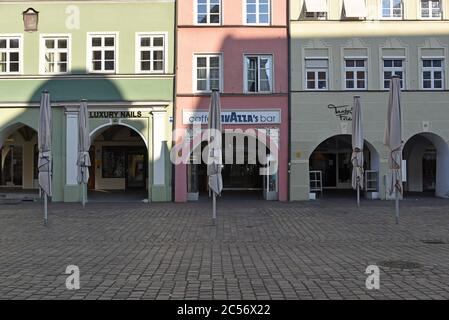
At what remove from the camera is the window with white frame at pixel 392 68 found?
23688 millimetres

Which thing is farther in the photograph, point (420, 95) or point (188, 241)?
point (420, 95)

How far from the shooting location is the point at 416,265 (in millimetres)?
8656

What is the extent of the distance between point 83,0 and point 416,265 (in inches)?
776

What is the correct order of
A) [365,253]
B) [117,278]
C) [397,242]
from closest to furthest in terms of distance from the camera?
[117,278]
[365,253]
[397,242]

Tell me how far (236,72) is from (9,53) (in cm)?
1013

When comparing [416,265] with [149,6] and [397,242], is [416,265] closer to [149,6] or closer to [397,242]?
[397,242]

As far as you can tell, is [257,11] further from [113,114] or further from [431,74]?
[431,74]

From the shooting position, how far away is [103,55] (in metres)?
23.7

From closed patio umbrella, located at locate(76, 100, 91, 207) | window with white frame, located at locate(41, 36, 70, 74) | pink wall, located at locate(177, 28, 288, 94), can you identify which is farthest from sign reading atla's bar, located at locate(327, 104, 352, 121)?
window with white frame, located at locate(41, 36, 70, 74)

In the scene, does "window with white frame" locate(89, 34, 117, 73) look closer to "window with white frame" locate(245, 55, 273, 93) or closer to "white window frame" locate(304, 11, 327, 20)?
"window with white frame" locate(245, 55, 273, 93)

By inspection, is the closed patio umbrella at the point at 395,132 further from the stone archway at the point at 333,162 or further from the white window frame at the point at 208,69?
the stone archway at the point at 333,162

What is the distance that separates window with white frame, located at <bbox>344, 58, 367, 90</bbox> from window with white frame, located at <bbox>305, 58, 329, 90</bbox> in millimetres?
946

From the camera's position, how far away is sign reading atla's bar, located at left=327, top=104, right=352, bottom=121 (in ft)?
76.6
